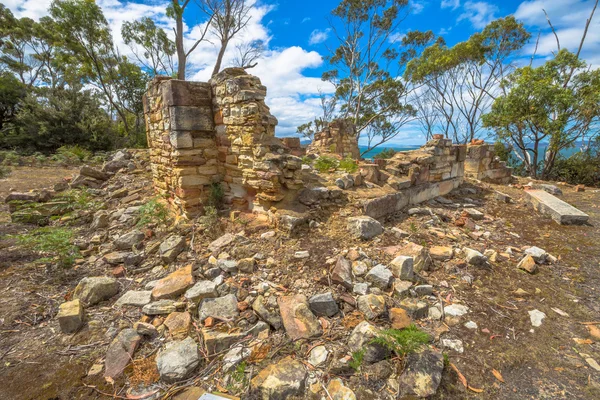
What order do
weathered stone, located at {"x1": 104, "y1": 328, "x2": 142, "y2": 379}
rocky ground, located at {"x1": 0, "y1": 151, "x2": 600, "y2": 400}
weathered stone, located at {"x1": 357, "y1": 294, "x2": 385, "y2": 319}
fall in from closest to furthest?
rocky ground, located at {"x1": 0, "y1": 151, "x2": 600, "y2": 400}
weathered stone, located at {"x1": 104, "y1": 328, "x2": 142, "y2": 379}
weathered stone, located at {"x1": 357, "y1": 294, "x2": 385, "y2": 319}

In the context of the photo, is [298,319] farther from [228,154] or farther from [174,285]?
[228,154]

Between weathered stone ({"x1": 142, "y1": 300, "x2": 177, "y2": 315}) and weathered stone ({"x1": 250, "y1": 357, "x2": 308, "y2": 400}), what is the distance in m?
1.13

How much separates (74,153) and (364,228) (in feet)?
42.6

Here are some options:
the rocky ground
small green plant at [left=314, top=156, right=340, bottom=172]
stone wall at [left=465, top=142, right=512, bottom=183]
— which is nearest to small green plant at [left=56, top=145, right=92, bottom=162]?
the rocky ground

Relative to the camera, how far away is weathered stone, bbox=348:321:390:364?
182 cm

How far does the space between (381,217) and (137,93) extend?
663 inches

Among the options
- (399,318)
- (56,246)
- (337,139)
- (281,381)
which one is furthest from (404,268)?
(337,139)

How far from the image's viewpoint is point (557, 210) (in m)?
4.65

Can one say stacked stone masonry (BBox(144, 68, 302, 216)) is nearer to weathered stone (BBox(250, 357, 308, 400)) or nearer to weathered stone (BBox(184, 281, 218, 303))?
weathered stone (BBox(184, 281, 218, 303))

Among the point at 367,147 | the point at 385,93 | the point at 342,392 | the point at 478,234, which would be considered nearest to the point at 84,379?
the point at 342,392

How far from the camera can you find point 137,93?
15203 millimetres

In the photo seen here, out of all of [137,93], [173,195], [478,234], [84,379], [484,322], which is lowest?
[84,379]

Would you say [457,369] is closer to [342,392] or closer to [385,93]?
[342,392]

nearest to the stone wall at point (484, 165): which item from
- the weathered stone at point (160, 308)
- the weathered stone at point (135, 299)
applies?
the weathered stone at point (160, 308)
